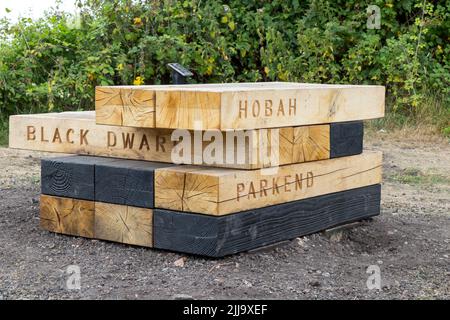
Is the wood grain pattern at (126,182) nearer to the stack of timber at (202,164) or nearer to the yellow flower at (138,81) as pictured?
the stack of timber at (202,164)

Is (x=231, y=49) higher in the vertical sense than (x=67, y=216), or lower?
higher

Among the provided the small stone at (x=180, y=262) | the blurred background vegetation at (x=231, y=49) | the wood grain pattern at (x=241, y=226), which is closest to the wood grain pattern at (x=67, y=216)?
the wood grain pattern at (x=241, y=226)

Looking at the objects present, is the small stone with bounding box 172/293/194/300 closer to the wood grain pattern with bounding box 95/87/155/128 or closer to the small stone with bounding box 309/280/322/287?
the small stone with bounding box 309/280/322/287

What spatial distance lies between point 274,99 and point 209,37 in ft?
19.3

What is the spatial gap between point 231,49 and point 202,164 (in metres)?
5.86

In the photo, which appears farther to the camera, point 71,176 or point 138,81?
point 138,81

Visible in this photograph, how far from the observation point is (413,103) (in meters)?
9.39

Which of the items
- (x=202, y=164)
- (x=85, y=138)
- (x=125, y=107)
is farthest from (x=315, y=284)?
(x=85, y=138)

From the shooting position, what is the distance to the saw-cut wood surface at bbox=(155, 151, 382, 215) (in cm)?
411

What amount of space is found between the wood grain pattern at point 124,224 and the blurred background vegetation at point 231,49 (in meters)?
4.70

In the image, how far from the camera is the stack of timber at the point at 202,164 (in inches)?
161

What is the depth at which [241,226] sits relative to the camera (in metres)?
4.24

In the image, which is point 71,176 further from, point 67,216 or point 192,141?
point 192,141
